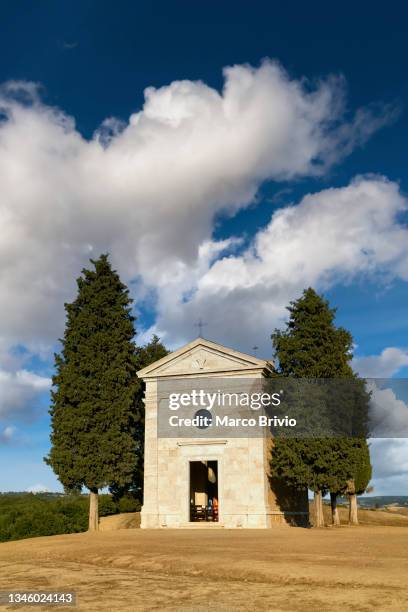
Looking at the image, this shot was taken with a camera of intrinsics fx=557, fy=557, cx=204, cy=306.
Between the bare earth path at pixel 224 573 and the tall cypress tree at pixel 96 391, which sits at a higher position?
the tall cypress tree at pixel 96 391

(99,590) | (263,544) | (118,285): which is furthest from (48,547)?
(118,285)

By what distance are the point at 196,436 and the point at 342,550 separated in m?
13.9

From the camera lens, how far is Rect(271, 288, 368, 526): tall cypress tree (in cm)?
2422

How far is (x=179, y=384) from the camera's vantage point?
28.6 meters

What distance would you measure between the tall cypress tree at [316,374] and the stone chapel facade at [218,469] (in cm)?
124

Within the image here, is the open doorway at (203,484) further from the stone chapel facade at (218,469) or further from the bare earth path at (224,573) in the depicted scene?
the bare earth path at (224,573)

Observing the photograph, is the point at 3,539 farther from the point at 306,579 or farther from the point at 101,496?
the point at 306,579

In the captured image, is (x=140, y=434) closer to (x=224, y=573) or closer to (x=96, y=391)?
(x=96, y=391)

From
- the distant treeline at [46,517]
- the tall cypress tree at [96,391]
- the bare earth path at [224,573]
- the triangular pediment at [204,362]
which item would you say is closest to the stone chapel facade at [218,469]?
the triangular pediment at [204,362]

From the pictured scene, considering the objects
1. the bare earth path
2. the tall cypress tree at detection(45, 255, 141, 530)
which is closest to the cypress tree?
the tall cypress tree at detection(45, 255, 141, 530)

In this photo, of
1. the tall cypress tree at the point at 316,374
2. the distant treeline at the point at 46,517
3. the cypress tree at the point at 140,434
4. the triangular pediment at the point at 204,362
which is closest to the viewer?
the tall cypress tree at the point at 316,374

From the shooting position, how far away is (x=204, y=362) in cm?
2828

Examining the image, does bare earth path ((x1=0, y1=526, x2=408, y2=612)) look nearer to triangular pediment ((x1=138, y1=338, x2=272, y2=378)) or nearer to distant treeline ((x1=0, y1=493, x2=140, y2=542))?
distant treeline ((x1=0, y1=493, x2=140, y2=542))

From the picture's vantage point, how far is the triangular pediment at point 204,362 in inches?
1076
